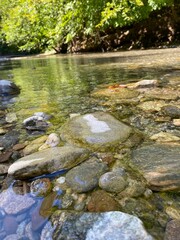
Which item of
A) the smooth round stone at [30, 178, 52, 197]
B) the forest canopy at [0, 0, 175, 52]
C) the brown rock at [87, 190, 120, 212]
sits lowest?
the smooth round stone at [30, 178, 52, 197]

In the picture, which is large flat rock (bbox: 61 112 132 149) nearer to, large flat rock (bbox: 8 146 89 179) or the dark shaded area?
large flat rock (bbox: 8 146 89 179)

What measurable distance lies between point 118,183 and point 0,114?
2.02 metres

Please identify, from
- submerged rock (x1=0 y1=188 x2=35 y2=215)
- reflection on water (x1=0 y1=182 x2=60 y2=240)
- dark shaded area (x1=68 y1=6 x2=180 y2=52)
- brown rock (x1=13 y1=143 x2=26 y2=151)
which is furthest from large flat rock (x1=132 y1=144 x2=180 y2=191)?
dark shaded area (x1=68 y1=6 x2=180 y2=52)

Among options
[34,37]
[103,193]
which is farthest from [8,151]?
[34,37]

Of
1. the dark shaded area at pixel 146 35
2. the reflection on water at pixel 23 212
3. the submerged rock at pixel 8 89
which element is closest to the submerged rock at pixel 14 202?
the reflection on water at pixel 23 212

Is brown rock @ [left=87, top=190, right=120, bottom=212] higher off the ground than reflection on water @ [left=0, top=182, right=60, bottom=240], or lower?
higher

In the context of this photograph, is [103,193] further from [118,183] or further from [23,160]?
[23,160]

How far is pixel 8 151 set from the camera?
177 cm

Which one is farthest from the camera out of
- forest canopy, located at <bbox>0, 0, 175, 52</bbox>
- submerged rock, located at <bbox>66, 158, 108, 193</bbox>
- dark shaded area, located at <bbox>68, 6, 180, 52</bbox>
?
dark shaded area, located at <bbox>68, 6, 180, 52</bbox>

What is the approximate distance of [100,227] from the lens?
0.93m

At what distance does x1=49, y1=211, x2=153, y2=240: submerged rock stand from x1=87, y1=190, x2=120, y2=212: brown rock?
0.06m

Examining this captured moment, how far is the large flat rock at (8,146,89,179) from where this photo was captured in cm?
A: 136

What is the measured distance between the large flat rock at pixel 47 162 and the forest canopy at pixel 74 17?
10.2m

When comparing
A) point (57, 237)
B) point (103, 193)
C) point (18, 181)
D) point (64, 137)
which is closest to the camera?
point (57, 237)
